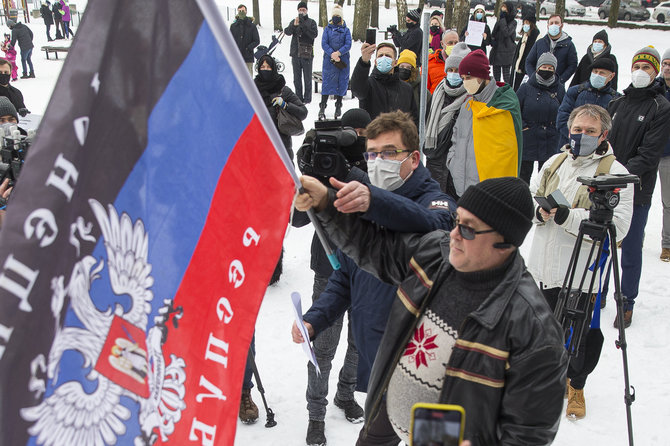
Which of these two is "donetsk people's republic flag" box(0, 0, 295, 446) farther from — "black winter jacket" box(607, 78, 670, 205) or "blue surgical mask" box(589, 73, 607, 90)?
"blue surgical mask" box(589, 73, 607, 90)

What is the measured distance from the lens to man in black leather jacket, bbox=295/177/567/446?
1936mm

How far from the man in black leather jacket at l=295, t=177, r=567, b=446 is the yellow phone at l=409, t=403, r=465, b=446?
596mm

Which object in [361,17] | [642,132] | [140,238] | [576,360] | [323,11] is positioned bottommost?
[576,360]

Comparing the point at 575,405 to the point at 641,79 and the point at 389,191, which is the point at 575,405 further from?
the point at 641,79

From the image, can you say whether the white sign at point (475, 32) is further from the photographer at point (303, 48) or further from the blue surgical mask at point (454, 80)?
the photographer at point (303, 48)

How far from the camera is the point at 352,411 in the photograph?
4148mm

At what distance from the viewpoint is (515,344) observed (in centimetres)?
194

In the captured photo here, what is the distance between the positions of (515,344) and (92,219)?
4.42 feet

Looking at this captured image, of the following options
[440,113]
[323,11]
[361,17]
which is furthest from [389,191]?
[323,11]

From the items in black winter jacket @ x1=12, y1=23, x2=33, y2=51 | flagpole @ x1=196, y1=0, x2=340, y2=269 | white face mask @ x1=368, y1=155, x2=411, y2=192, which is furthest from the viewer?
black winter jacket @ x1=12, y1=23, x2=33, y2=51

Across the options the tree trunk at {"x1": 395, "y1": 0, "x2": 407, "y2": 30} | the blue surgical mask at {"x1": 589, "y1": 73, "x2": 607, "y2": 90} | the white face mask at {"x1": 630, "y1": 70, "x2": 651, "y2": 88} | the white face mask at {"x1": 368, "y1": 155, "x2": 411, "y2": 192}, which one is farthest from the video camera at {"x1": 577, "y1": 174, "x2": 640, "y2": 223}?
the tree trunk at {"x1": 395, "y1": 0, "x2": 407, "y2": 30}

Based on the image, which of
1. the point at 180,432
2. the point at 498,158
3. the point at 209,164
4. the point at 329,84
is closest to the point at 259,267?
the point at 209,164

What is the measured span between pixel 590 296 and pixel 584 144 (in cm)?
101

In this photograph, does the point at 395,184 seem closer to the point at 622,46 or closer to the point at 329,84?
the point at 329,84
